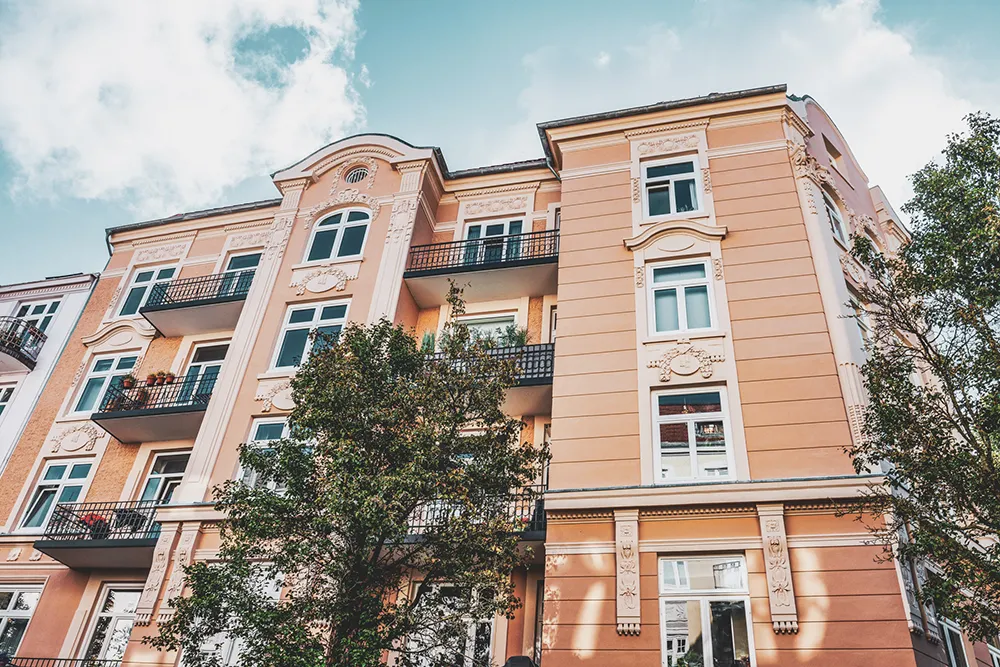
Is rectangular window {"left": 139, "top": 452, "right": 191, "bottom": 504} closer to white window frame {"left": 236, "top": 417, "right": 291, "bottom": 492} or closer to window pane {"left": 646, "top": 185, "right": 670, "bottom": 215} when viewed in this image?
white window frame {"left": 236, "top": 417, "right": 291, "bottom": 492}

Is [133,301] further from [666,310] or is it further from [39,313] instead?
[666,310]

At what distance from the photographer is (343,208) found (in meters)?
20.6

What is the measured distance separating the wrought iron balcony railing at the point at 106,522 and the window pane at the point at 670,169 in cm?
1385

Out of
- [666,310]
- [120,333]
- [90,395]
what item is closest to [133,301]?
[120,333]

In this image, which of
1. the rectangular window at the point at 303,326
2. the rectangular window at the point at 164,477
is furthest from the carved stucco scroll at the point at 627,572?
the rectangular window at the point at 164,477

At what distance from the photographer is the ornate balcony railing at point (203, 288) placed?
67.6 feet

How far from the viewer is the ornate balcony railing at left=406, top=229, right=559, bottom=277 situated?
1833 cm

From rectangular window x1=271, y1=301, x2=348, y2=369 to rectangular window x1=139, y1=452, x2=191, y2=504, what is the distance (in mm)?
3655

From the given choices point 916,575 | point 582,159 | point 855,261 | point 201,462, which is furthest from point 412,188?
point 916,575

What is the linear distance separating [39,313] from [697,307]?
20.7 m

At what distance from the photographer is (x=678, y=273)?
16031 mm

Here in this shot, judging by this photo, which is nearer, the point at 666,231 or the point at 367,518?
the point at 367,518

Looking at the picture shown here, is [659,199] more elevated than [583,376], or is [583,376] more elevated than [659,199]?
[659,199]

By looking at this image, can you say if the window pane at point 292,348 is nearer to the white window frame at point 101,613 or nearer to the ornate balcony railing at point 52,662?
the white window frame at point 101,613
